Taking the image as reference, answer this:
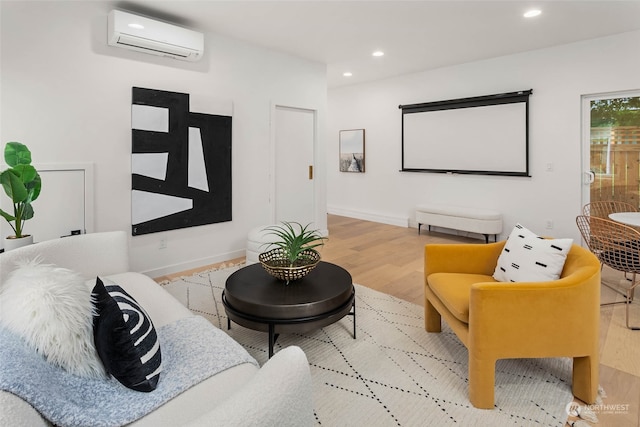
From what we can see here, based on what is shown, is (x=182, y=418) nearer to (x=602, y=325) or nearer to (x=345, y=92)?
(x=602, y=325)

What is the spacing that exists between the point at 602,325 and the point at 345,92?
5.80 m

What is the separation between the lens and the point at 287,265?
2416 millimetres

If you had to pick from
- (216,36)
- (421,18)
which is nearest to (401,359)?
(421,18)

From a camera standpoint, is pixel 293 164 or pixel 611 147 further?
pixel 293 164

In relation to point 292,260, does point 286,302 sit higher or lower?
lower

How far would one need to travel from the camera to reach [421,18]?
3.77 metres

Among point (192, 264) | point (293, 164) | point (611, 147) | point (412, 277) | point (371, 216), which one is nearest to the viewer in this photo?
point (412, 277)

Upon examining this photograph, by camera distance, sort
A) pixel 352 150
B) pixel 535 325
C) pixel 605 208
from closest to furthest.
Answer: pixel 535 325, pixel 605 208, pixel 352 150

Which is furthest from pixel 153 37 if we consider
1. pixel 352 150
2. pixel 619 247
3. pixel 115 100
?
pixel 352 150

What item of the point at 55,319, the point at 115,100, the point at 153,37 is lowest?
the point at 55,319

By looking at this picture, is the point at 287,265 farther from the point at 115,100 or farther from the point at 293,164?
the point at 293,164

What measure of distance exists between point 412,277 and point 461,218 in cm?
203

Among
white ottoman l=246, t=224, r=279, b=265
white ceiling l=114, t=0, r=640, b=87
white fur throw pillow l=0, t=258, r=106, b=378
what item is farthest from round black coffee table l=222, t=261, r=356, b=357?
white ceiling l=114, t=0, r=640, b=87

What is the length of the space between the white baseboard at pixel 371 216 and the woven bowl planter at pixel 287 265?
14.1ft
